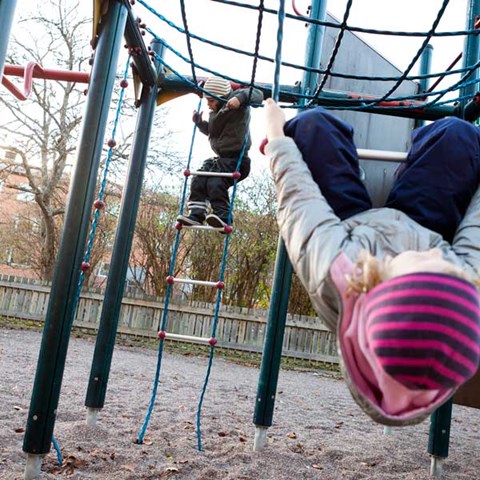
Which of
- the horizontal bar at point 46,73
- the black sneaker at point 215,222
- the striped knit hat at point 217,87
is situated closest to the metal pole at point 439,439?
the black sneaker at point 215,222

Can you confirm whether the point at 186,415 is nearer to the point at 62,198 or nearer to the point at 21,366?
the point at 21,366

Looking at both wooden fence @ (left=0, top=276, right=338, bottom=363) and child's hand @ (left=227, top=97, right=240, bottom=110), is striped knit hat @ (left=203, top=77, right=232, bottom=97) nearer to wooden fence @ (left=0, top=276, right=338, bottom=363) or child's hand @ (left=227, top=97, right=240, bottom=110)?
child's hand @ (left=227, top=97, right=240, bottom=110)

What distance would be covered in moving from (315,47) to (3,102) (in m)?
7.76

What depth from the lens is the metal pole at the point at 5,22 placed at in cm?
122

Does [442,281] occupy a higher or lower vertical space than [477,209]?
lower

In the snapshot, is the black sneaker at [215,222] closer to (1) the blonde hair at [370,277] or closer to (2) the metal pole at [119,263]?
(2) the metal pole at [119,263]

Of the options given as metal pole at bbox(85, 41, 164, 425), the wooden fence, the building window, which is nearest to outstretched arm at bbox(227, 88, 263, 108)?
metal pole at bbox(85, 41, 164, 425)

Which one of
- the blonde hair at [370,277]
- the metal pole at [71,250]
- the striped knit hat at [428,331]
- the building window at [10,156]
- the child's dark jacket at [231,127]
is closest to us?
the striped knit hat at [428,331]

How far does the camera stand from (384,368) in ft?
2.79

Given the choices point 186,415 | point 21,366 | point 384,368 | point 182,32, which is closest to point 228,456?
point 186,415

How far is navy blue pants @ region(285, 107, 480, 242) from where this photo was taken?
4.93ft

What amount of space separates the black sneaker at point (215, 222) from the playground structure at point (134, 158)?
7.2 inches

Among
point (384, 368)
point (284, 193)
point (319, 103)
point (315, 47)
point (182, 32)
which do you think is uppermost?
point (315, 47)

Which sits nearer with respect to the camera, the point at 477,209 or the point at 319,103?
the point at 477,209
